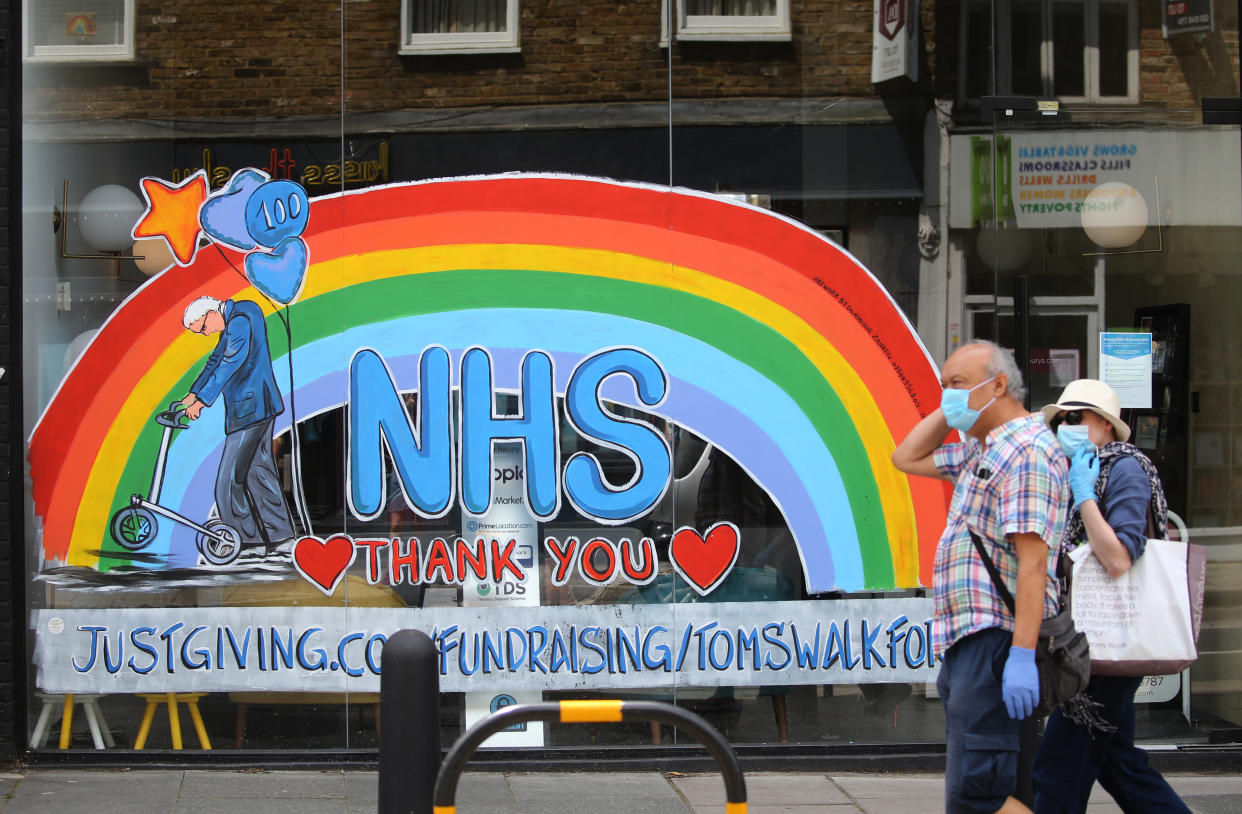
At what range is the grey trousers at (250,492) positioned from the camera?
20.8 feet

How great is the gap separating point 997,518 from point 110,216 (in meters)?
4.53

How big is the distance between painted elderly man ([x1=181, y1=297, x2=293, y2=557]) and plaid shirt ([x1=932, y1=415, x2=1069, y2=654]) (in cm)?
347

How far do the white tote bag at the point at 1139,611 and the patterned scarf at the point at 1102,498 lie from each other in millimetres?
55

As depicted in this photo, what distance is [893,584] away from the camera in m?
6.48

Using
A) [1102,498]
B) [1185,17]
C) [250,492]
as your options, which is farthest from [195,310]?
[1185,17]

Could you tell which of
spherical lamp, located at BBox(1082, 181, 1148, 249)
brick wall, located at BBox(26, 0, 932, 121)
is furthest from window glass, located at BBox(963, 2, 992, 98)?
spherical lamp, located at BBox(1082, 181, 1148, 249)

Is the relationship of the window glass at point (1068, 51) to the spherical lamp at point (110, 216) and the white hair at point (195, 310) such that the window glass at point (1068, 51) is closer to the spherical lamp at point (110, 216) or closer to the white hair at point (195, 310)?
the white hair at point (195, 310)

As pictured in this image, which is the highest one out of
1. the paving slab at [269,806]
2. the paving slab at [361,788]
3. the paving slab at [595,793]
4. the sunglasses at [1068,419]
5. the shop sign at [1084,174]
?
the shop sign at [1084,174]

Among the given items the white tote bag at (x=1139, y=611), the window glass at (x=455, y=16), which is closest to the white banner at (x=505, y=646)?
the white tote bag at (x=1139, y=611)

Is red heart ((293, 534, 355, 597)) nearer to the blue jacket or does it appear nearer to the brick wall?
the blue jacket

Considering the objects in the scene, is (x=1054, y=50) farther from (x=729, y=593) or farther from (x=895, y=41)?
(x=729, y=593)

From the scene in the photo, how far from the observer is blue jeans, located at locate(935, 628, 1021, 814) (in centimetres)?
397

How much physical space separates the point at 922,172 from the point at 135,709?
4.73 metres

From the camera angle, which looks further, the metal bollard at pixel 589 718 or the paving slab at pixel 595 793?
the paving slab at pixel 595 793
